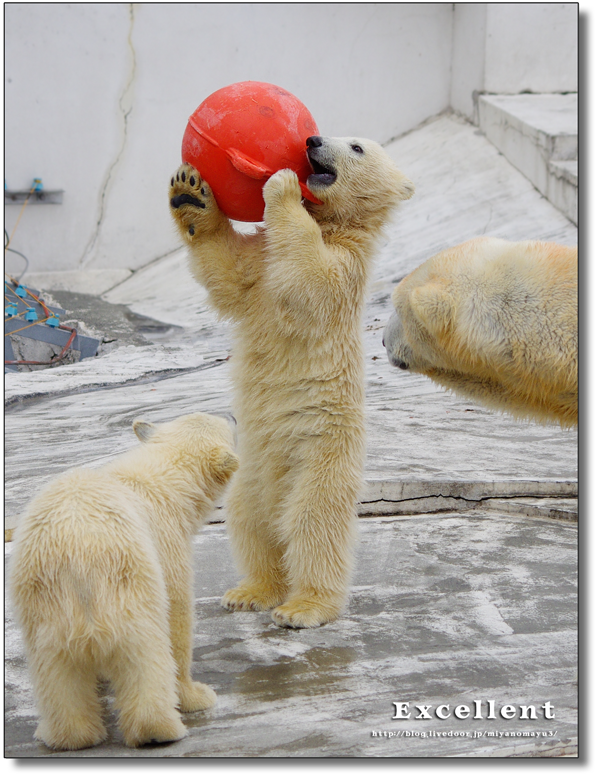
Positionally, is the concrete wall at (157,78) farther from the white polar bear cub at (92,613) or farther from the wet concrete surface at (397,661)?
the white polar bear cub at (92,613)

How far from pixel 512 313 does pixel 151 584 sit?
3.37ft

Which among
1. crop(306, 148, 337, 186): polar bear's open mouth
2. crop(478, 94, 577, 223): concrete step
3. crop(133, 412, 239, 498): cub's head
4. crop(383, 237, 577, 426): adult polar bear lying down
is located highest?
crop(478, 94, 577, 223): concrete step

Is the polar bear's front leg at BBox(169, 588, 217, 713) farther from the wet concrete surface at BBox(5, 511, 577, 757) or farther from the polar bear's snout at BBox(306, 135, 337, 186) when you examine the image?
the polar bear's snout at BBox(306, 135, 337, 186)

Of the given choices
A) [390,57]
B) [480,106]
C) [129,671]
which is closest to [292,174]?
[129,671]

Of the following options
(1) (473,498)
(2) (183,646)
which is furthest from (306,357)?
(1) (473,498)

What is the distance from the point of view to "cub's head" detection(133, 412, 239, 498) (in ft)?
7.19

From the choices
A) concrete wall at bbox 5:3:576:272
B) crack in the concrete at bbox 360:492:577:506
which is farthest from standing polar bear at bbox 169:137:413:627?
concrete wall at bbox 5:3:576:272

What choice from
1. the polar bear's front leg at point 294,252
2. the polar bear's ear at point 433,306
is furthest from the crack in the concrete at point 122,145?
the polar bear's ear at point 433,306

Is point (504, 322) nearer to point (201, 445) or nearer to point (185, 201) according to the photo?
point (201, 445)

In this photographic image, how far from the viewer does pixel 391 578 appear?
3.01 m

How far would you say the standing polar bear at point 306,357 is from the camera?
2.58 m

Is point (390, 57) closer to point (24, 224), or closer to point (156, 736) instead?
point (24, 224)

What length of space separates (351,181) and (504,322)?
1.08 m

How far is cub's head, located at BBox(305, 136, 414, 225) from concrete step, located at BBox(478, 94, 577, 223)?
4552mm
